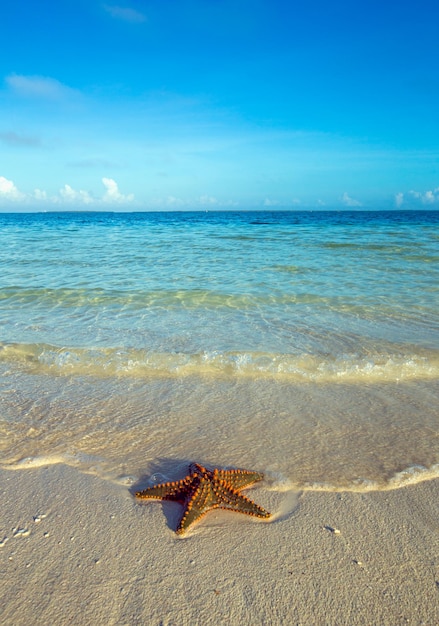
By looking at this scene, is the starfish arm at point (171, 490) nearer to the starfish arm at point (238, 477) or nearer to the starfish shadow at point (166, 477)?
the starfish shadow at point (166, 477)

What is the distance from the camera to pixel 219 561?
2594 millimetres

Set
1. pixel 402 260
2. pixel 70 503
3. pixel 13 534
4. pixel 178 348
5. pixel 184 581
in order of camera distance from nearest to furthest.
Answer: pixel 184 581
pixel 13 534
pixel 70 503
pixel 178 348
pixel 402 260

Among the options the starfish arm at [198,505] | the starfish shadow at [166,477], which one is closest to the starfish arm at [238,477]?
the starfish arm at [198,505]

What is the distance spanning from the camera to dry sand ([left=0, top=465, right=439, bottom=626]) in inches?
89.6

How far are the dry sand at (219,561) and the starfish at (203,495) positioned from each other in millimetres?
77

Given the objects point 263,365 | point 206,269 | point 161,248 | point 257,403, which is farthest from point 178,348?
point 161,248

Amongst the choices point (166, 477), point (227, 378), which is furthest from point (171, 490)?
point (227, 378)

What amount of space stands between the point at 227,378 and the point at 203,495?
102 inches

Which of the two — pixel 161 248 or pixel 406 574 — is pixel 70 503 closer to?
pixel 406 574

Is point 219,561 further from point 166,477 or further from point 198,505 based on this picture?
point 166,477

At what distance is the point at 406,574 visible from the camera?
8.22 ft

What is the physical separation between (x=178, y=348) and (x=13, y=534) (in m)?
3.80

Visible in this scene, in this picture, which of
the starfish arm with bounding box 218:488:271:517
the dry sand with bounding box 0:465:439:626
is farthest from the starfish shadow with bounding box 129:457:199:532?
the starfish arm with bounding box 218:488:271:517

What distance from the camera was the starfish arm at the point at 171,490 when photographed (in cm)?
305
